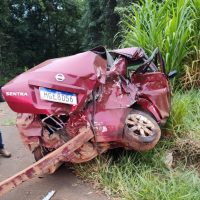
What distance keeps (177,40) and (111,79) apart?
2.08m

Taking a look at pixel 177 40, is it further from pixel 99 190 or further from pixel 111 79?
pixel 99 190

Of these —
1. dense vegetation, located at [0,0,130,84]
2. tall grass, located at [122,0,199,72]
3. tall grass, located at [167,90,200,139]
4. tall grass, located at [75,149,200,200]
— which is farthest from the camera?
dense vegetation, located at [0,0,130,84]

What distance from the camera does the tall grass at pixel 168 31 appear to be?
542 cm

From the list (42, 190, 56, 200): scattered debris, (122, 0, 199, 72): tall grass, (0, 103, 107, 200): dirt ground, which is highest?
(122, 0, 199, 72): tall grass

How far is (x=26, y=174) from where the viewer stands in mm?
3229

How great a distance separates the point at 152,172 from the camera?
3.73 m

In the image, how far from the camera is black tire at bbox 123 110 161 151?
3.47m

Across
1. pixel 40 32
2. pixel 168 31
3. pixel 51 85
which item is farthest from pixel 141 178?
pixel 40 32

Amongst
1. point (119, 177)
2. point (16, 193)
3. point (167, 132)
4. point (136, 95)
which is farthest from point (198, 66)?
point (16, 193)

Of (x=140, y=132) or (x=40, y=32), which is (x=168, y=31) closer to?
(x=140, y=132)

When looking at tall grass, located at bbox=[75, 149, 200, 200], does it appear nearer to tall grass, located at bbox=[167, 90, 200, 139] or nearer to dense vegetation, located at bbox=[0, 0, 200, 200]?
dense vegetation, located at bbox=[0, 0, 200, 200]

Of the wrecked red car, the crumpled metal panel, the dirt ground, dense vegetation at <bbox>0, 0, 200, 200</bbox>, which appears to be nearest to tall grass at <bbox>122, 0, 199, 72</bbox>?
dense vegetation at <bbox>0, 0, 200, 200</bbox>

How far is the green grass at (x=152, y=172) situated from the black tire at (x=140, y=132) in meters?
0.29

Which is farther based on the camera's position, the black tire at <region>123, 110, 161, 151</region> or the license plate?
the black tire at <region>123, 110, 161, 151</region>
